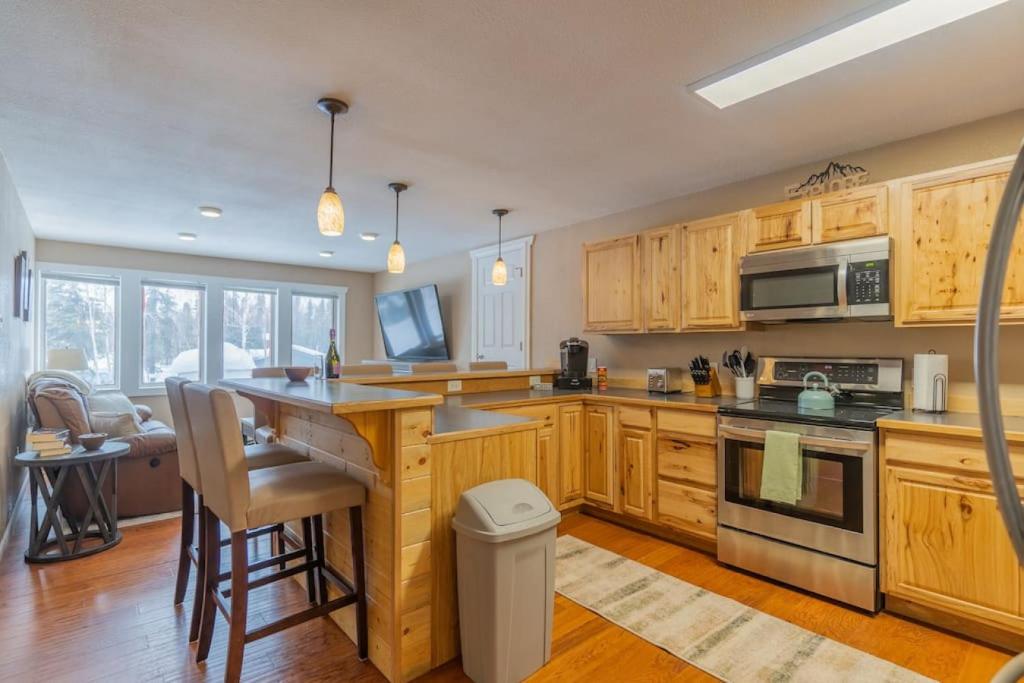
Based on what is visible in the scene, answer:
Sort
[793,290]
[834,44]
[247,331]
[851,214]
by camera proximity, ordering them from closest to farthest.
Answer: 1. [834,44]
2. [851,214]
3. [793,290]
4. [247,331]

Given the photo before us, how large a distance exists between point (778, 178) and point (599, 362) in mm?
1939

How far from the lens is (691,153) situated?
9.82 feet

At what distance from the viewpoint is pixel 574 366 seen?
159 inches

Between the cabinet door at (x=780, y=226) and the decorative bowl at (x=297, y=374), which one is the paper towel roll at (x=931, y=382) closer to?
the cabinet door at (x=780, y=226)

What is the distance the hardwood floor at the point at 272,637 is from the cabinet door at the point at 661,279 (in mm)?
1611

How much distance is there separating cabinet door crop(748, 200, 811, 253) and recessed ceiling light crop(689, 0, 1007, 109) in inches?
35.6

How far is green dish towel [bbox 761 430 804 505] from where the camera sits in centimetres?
252

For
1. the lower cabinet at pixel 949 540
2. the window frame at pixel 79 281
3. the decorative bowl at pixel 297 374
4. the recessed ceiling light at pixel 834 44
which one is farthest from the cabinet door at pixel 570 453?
the window frame at pixel 79 281

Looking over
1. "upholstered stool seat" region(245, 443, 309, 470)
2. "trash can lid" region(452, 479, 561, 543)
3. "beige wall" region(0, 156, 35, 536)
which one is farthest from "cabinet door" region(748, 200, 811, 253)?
"beige wall" region(0, 156, 35, 536)

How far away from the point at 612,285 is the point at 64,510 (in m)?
3.97

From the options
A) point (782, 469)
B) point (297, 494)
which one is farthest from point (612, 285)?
point (297, 494)

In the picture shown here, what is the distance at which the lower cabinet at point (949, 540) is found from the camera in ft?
6.67

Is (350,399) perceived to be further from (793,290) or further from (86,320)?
(86,320)

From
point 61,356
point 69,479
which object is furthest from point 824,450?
point 61,356
